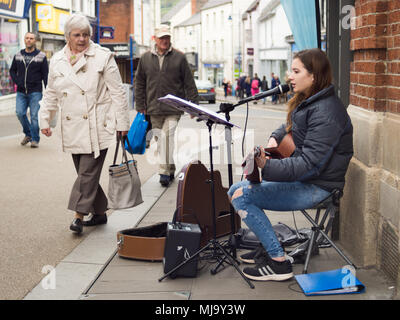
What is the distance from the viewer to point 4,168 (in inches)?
362

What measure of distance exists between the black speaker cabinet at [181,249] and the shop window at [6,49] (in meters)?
19.1

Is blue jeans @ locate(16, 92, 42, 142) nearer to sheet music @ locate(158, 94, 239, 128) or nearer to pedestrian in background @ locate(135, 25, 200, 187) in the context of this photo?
pedestrian in background @ locate(135, 25, 200, 187)

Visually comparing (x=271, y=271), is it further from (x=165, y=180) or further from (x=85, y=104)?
(x=165, y=180)

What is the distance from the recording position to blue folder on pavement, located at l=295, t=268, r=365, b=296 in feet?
12.8

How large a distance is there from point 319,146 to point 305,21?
2.15 m

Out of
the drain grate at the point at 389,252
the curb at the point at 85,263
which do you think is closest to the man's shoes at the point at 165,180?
the curb at the point at 85,263

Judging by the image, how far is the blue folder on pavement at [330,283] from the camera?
3.90m

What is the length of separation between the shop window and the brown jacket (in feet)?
50.1

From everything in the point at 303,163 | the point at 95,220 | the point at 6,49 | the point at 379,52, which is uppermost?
the point at 6,49

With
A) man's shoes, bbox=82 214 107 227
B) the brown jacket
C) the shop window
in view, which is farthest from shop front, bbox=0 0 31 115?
man's shoes, bbox=82 214 107 227

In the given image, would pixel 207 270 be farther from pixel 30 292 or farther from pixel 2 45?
pixel 2 45

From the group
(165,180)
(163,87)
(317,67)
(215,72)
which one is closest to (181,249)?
(317,67)

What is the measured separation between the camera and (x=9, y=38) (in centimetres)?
2277
